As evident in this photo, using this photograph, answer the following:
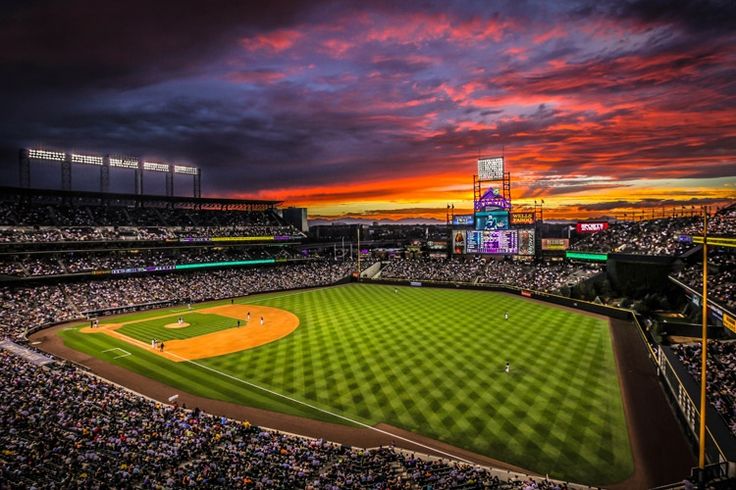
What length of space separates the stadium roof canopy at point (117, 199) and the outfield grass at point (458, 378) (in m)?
28.3

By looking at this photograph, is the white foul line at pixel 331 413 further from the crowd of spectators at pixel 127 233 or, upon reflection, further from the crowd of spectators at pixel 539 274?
the crowd of spectators at pixel 539 274

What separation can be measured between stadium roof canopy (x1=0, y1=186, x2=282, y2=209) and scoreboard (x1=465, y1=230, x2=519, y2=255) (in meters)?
40.3

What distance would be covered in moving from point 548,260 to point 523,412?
4745cm

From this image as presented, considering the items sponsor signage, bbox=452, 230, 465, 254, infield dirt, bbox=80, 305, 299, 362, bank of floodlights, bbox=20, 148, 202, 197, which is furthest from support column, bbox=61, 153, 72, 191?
sponsor signage, bbox=452, 230, 465, 254

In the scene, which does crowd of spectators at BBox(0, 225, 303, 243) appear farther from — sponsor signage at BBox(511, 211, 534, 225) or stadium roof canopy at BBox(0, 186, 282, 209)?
sponsor signage at BBox(511, 211, 534, 225)

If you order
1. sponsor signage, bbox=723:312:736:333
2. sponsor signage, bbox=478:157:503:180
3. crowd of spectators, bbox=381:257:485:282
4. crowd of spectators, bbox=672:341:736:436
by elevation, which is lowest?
crowd of spectators, bbox=672:341:736:436

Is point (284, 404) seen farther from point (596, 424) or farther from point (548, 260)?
point (548, 260)

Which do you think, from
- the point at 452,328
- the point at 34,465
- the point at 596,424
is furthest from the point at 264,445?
the point at 452,328

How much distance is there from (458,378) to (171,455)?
16391mm

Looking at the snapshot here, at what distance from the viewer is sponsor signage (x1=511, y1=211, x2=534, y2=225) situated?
206ft

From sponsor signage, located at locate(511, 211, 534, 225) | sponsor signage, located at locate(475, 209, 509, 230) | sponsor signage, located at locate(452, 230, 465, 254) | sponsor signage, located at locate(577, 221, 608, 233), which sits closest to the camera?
sponsor signage, located at locate(475, 209, 509, 230)

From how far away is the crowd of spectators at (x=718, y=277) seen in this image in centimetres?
2710

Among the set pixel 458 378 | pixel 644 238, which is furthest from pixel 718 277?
pixel 458 378

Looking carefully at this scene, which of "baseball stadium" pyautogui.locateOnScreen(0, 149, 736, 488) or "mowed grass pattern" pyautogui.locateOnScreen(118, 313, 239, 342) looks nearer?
"baseball stadium" pyautogui.locateOnScreen(0, 149, 736, 488)
